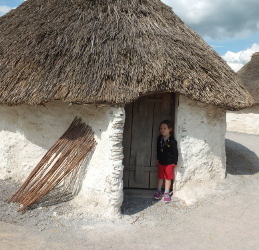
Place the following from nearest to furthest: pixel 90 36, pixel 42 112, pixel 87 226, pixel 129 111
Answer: pixel 87 226 < pixel 90 36 < pixel 42 112 < pixel 129 111

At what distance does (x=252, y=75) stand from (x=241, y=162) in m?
9.15

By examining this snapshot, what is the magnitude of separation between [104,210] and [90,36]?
288 cm

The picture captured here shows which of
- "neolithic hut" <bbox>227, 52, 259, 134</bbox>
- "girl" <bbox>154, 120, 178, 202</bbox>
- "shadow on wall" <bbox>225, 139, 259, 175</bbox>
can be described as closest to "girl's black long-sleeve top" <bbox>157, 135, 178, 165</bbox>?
"girl" <bbox>154, 120, 178, 202</bbox>

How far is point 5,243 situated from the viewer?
362 cm

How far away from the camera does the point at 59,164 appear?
4.61 m

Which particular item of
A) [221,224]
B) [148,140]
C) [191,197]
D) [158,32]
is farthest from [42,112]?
[221,224]

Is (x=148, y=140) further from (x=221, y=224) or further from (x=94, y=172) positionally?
(x=221, y=224)

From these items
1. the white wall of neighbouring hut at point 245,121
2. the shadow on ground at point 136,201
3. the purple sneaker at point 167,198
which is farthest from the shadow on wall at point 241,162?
the white wall of neighbouring hut at point 245,121

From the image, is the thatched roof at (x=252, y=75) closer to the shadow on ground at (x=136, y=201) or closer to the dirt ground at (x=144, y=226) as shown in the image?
the dirt ground at (x=144, y=226)

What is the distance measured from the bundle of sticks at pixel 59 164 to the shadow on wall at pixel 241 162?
3.42m

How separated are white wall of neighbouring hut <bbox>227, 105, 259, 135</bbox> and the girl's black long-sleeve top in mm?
10243

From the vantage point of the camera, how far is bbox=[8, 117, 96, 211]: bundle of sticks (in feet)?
14.9

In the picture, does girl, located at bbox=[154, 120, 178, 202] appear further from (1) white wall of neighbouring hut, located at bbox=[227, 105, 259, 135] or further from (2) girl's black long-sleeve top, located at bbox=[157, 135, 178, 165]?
(1) white wall of neighbouring hut, located at bbox=[227, 105, 259, 135]

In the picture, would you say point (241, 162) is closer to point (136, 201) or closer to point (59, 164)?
point (136, 201)
